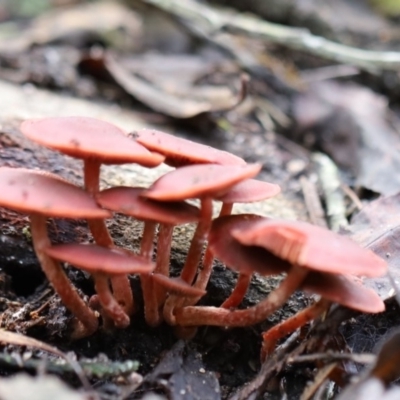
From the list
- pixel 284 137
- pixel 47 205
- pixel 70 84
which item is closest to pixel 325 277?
pixel 47 205

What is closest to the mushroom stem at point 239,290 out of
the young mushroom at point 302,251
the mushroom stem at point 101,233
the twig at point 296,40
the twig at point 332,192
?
the young mushroom at point 302,251

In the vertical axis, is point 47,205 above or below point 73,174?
above

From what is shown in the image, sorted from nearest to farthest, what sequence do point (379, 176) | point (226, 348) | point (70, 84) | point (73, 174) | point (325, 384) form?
1. point (325, 384)
2. point (226, 348)
3. point (73, 174)
4. point (379, 176)
5. point (70, 84)

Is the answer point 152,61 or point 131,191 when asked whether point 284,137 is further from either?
point 131,191

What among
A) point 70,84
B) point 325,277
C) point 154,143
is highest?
point 154,143

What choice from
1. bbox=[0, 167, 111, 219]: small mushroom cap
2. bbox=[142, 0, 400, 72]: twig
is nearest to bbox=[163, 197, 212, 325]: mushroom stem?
bbox=[0, 167, 111, 219]: small mushroom cap

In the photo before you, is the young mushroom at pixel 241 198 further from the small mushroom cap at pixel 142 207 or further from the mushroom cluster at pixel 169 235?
the small mushroom cap at pixel 142 207
